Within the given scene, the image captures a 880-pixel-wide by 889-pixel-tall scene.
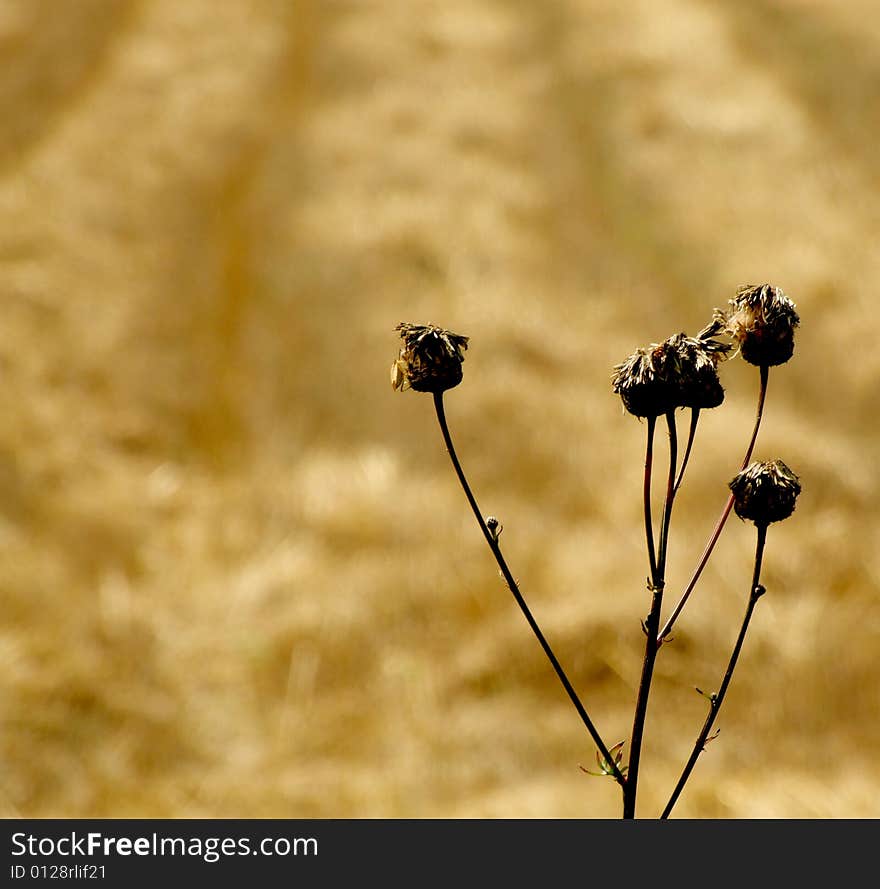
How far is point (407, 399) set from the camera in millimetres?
706

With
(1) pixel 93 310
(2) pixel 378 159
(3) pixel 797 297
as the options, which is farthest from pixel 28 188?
(3) pixel 797 297

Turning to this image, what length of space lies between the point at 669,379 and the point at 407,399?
41 cm

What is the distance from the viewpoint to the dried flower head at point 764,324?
33 cm

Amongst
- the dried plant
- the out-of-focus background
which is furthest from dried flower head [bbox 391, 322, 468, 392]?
the out-of-focus background

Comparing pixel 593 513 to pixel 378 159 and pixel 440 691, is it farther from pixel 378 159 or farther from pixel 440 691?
pixel 378 159

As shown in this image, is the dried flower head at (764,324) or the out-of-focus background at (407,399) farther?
the out-of-focus background at (407,399)

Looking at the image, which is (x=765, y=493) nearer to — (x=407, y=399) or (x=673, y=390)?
(x=673, y=390)

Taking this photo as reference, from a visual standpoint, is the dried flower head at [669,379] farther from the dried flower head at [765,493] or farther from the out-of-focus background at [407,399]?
the out-of-focus background at [407,399]

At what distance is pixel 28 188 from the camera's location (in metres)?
0.75

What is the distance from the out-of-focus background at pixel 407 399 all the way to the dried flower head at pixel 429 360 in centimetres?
31

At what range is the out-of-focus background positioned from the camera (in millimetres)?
586

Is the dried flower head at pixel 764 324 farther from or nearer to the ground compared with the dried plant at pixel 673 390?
farther from the ground

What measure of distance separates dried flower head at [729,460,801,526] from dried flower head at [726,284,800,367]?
0.03 metres

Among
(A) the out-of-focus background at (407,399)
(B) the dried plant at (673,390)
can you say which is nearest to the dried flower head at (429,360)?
(B) the dried plant at (673,390)
